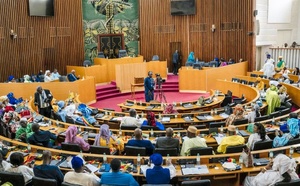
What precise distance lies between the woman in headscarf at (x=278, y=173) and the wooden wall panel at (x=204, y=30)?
46.6 feet

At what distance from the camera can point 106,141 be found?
7.23 metres

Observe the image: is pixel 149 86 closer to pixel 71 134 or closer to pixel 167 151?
pixel 71 134

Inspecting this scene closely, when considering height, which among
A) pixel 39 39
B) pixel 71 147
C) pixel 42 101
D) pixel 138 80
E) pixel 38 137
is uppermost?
pixel 39 39

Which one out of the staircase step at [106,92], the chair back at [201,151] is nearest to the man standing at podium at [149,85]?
the staircase step at [106,92]

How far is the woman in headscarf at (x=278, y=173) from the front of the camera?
15.9 ft

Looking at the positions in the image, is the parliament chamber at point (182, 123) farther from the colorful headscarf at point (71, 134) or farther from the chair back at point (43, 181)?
the chair back at point (43, 181)

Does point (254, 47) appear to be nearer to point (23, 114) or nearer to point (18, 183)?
point (23, 114)

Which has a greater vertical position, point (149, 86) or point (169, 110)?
point (149, 86)

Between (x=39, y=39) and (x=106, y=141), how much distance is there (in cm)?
1265

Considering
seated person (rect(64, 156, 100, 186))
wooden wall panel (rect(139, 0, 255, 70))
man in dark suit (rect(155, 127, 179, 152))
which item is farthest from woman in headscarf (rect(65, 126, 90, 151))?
wooden wall panel (rect(139, 0, 255, 70))

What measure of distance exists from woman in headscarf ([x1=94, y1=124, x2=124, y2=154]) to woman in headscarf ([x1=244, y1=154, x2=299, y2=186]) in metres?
2.93

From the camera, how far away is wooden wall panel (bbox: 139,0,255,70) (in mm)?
18641

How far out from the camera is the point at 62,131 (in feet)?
28.1

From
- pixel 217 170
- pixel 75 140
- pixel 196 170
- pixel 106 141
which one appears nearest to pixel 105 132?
pixel 106 141
